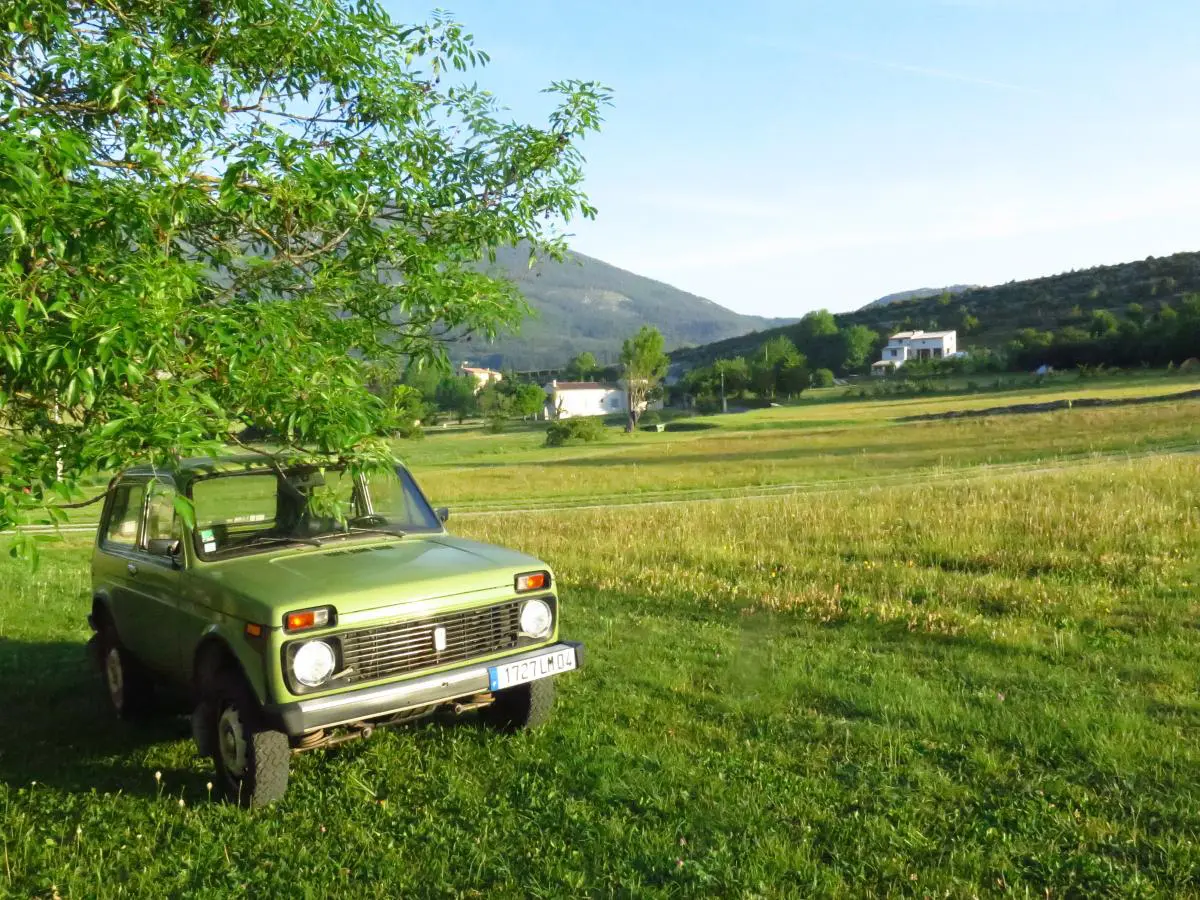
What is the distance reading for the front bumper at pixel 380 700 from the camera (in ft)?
16.3

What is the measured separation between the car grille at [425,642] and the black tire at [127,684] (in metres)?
2.47

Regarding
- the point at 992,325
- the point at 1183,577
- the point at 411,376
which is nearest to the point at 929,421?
the point at 1183,577

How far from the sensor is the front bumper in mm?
4957

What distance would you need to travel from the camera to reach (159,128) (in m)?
5.64

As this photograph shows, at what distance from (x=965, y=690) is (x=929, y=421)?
5993 centimetres

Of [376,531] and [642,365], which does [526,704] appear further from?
[642,365]

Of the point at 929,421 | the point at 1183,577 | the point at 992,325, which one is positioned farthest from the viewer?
the point at 992,325

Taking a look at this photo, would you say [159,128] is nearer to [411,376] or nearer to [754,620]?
[411,376]

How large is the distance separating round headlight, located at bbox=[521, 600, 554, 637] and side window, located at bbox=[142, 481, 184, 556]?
2.32 meters

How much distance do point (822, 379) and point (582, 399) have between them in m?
60.9

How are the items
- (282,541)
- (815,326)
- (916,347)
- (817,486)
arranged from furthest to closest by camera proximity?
(815,326) < (916,347) < (817,486) < (282,541)

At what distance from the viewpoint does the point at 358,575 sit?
18.1 ft

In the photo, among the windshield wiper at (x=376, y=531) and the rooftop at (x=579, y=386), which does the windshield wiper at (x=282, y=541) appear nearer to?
the windshield wiper at (x=376, y=531)

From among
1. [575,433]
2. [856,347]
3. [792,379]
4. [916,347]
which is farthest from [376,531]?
[856,347]
